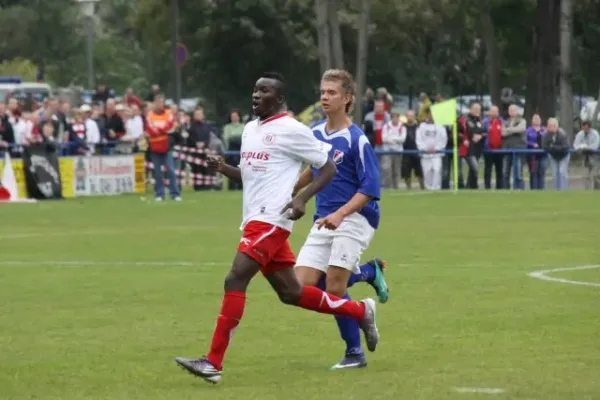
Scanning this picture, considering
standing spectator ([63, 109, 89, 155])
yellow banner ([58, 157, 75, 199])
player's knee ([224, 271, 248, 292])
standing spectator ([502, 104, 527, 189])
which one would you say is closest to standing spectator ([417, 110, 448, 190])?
standing spectator ([502, 104, 527, 189])

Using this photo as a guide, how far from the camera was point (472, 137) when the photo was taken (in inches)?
1371

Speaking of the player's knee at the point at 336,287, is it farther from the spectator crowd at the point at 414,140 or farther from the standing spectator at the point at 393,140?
the standing spectator at the point at 393,140

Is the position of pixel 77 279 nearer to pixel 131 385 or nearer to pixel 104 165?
pixel 131 385

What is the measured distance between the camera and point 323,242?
422 inches

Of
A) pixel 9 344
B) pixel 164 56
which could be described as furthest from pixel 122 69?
pixel 9 344

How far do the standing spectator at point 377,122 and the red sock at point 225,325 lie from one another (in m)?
26.1

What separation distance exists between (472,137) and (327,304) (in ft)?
81.4

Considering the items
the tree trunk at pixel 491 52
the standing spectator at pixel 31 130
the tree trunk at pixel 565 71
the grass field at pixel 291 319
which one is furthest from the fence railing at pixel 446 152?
the tree trunk at pixel 491 52

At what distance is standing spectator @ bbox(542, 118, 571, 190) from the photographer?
1358 inches

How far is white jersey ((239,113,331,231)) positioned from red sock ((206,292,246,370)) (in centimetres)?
46

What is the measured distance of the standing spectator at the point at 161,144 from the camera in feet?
105

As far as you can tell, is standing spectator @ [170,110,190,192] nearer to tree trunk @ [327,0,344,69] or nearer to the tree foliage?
tree trunk @ [327,0,344,69]

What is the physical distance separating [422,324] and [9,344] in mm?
3117

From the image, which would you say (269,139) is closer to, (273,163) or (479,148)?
(273,163)
